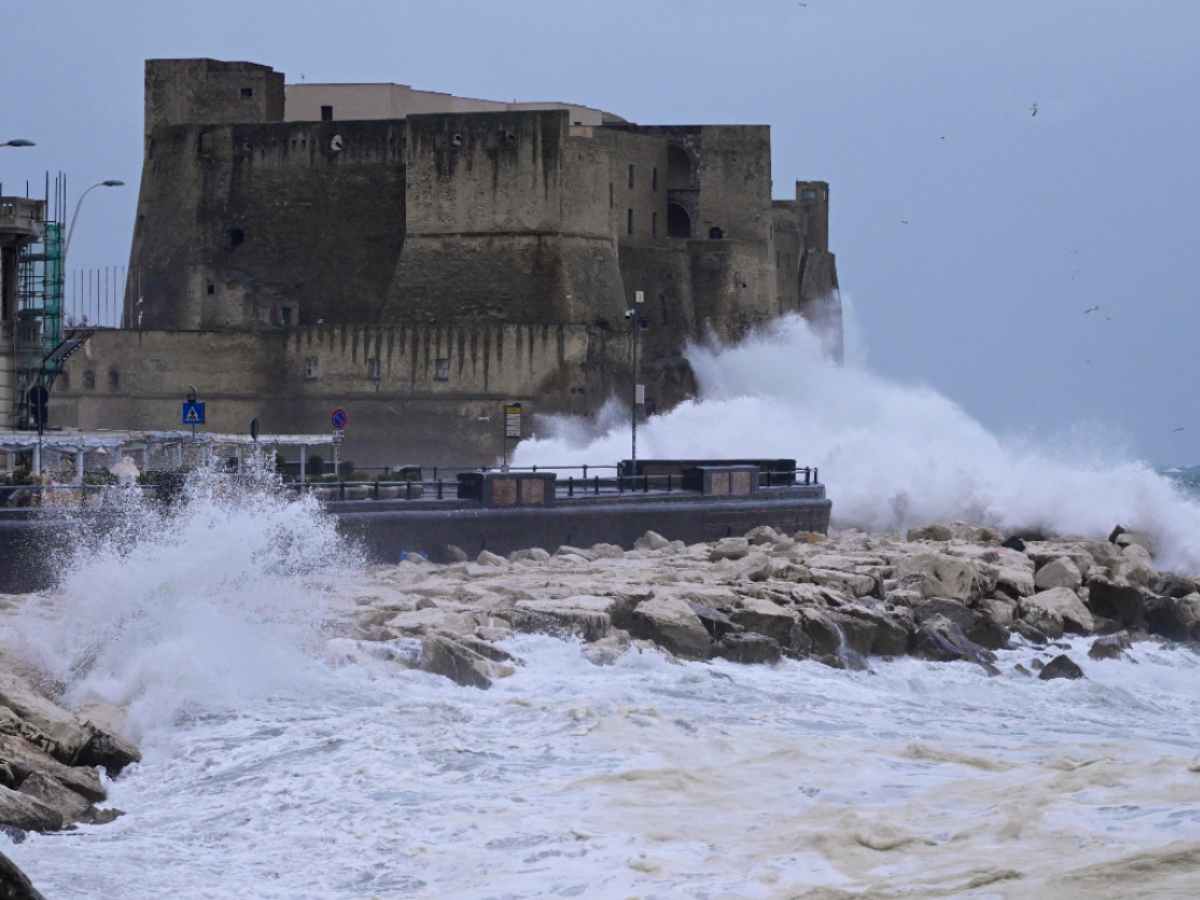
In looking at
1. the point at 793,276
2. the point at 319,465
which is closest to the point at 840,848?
the point at 319,465

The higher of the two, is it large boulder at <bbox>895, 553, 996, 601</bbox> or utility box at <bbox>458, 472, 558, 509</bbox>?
utility box at <bbox>458, 472, 558, 509</bbox>

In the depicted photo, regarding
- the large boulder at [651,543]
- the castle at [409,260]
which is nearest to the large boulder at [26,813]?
the large boulder at [651,543]

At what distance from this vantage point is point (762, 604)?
23.3 m

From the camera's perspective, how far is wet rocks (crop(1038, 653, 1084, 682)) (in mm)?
22688

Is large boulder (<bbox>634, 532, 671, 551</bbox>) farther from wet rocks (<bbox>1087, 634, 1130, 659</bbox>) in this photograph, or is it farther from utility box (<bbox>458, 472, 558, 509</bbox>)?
wet rocks (<bbox>1087, 634, 1130, 659</bbox>)

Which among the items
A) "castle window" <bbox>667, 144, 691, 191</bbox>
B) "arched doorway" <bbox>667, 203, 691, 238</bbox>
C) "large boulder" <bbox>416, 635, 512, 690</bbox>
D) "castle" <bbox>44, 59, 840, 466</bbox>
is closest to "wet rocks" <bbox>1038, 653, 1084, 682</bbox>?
"large boulder" <bbox>416, 635, 512, 690</bbox>

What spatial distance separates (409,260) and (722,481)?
1901 cm

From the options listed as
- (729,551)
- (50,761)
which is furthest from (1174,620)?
(50,761)

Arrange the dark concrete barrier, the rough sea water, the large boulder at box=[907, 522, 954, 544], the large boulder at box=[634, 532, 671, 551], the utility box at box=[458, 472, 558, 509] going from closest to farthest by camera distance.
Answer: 1. the rough sea water
2. the dark concrete barrier
3. the utility box at box=[458, 472, 558, 509]
4. the large boulder at box=[634, 532, 671, 551]
5. the large boulder at box=[907, 522, 954, 544]

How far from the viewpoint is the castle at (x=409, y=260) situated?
49625mm

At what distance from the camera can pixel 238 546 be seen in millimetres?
21078

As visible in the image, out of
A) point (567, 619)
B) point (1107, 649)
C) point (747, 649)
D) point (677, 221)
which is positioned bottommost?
point (1107, 649)

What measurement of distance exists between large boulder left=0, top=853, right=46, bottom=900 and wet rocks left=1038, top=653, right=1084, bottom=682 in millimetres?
12709

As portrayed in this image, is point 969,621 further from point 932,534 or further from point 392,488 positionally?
point 932,534
